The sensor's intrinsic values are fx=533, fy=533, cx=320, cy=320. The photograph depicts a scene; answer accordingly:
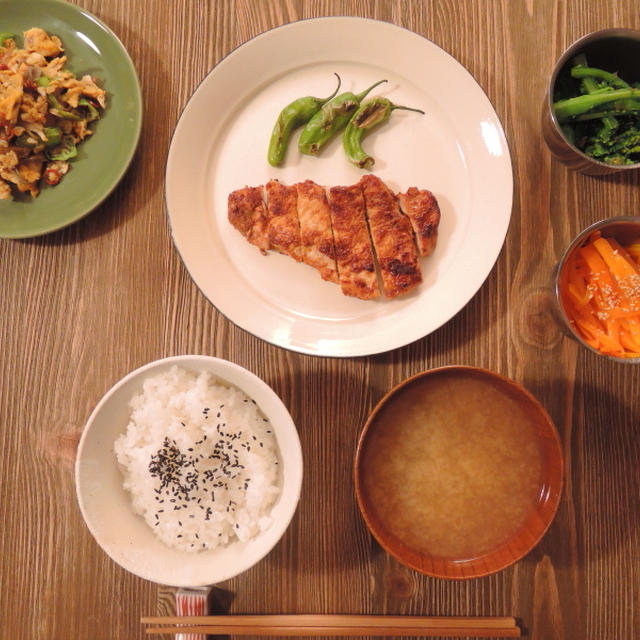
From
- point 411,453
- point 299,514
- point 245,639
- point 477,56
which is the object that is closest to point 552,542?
point 411,453

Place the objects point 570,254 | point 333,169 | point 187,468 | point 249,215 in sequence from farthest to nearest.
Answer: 1. point 333,169
2. point 249,215
3. point 570,254
4. point 187,468

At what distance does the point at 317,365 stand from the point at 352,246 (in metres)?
0.57

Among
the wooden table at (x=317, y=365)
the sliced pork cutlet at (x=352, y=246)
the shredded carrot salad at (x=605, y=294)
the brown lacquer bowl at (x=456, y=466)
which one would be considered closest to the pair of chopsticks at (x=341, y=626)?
the wooden table at (x=317, y=365)

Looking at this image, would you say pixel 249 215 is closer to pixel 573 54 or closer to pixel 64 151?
pixel 64 151

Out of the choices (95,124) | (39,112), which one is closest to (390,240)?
(95,124)

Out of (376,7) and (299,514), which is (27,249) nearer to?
(299,514)

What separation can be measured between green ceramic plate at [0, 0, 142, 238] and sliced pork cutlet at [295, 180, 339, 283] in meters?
0.82

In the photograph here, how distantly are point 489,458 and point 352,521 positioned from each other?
2.25 feet

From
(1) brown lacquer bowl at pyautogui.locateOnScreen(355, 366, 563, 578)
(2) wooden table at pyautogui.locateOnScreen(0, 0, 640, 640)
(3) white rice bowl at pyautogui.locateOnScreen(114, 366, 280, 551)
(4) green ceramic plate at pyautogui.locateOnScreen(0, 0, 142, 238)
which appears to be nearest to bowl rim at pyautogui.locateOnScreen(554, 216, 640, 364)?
(2) wooden table at pyautogui.locateOnScreen(0, 0, 640, 640)

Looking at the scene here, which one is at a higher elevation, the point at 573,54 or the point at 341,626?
the point at 573,54

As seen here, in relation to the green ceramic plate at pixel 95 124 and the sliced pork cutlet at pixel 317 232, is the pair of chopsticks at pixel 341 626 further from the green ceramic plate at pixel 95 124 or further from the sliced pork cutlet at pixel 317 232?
the green ceramic plate at pixel 95 124

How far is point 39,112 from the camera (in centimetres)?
237

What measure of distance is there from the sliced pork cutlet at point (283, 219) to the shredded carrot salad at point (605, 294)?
117 centimetres

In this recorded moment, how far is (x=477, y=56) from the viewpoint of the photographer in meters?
2.56
